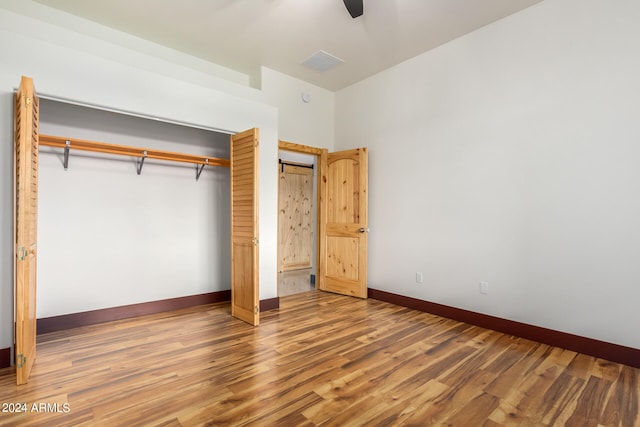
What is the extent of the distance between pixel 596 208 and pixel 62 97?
14.6 feet

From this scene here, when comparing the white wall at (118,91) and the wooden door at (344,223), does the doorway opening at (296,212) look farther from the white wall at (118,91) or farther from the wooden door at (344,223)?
the white wall at (118,91)

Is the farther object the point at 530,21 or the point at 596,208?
the point at 530,21

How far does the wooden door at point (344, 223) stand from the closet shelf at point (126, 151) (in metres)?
1.62

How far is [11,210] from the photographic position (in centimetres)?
235

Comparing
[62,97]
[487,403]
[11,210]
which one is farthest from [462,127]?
[11,210]

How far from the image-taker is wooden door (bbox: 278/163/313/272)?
6.65 meters

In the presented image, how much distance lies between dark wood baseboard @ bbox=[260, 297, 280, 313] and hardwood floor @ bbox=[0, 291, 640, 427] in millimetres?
528

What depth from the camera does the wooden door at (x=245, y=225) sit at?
3.27 metres

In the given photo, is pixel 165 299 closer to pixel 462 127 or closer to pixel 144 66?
pixel 144 66

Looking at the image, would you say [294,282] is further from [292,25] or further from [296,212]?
[292,25]

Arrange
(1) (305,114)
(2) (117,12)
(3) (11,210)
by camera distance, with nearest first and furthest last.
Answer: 1. (3) (11,210)
2. (2) (117,12)
3. (1) (305,114)

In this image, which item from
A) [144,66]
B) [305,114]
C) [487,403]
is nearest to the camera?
[487,403]

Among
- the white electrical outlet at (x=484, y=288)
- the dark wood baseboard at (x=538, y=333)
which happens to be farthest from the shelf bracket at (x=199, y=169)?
the white electrical outlet at (x=484, y=288)

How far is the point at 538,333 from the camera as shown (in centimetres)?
293
